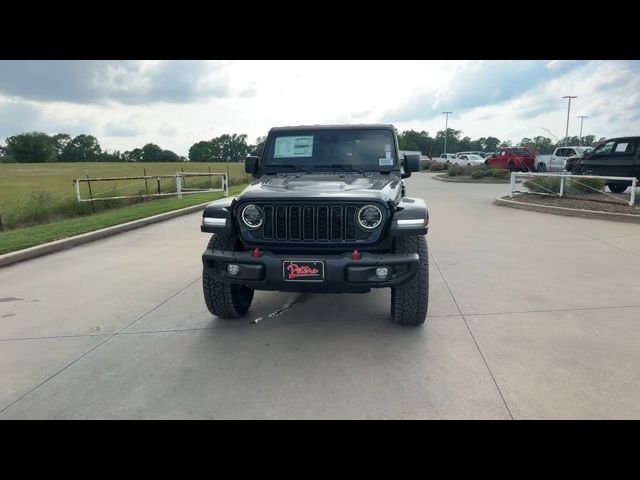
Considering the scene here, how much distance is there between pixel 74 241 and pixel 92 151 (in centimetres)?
8353

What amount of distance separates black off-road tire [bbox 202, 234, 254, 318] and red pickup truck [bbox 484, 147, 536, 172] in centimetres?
2639

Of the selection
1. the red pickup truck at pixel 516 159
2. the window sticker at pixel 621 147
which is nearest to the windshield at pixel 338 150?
the window sticker at pixel 621 147

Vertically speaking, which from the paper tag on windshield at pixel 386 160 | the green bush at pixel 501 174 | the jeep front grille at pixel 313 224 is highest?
the paper tag on windshield at pixel 386 160

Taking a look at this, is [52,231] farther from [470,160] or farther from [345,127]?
[470,160]

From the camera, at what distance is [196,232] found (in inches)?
367

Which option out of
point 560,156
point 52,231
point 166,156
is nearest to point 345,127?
point 52,231

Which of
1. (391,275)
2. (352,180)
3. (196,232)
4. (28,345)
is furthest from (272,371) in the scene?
(196,232)

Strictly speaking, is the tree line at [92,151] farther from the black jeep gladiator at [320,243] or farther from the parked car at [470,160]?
the black jeep gladiator at [320,243]

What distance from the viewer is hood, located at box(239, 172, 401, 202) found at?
369 cm

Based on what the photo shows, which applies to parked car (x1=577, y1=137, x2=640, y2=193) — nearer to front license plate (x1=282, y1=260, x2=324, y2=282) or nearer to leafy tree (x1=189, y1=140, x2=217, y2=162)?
front license plate (x1=282, y1=260, x2=324, y2=282)

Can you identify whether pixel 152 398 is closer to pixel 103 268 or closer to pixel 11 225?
pixel 103 268

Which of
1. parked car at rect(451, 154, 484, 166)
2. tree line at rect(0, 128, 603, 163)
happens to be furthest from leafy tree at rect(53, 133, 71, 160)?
parked car at rect(451, 154, 484, 166)

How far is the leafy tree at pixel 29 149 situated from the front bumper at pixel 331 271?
79433 millimetres

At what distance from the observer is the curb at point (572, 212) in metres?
9.48
